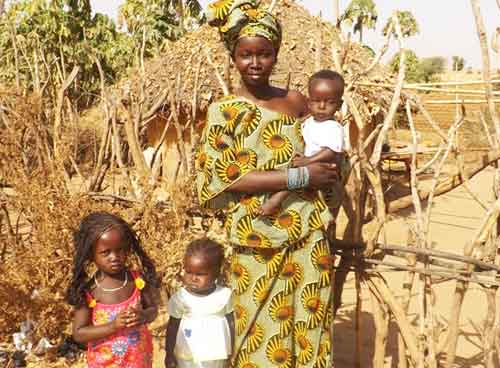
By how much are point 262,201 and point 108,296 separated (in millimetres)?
697

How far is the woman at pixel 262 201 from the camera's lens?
6.08 ft

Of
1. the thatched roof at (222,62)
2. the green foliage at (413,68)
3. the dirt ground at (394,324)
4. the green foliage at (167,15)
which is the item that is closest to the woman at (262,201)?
the dirt ground at (394,324)

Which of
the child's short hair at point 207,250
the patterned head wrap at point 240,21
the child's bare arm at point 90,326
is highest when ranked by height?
the patterned head wrap at point 240,21

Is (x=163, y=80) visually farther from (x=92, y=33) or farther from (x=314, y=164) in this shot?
(x=92, y=33)

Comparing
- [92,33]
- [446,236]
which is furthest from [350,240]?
[92,33]

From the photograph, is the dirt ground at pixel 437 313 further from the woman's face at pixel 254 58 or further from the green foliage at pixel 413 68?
the green foliage at pixel 413 68

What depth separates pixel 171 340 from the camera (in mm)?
2219

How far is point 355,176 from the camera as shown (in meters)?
2.47

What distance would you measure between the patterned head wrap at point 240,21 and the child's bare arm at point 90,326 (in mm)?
1016

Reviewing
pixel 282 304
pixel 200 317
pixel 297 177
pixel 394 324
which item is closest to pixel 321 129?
pixel 297 177

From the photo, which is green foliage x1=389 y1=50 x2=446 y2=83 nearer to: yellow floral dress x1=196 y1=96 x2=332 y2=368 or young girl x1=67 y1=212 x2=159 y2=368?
yellow floral dress x1=196 y1=96 x2=332 y2=368

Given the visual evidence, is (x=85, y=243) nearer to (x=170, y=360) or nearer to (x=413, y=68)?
(x=170, y=360)

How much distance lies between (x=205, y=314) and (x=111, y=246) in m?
0.49

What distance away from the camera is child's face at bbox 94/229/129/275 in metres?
1.99
